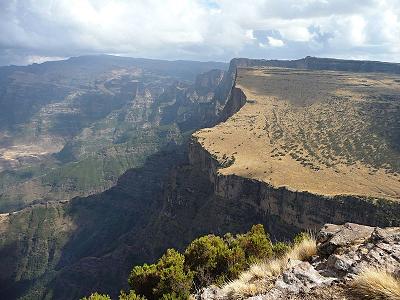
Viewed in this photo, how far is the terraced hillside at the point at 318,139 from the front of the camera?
78.9m

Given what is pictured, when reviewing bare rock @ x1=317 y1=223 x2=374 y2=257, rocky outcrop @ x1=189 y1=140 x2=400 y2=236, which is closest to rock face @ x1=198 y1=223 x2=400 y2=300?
bare rock @ x1=317 y1=223 x2=374 y2=257

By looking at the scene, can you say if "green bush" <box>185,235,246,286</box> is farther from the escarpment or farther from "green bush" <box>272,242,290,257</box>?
the escarpment

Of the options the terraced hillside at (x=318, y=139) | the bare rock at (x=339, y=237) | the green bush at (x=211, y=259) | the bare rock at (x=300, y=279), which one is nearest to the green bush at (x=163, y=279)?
the green bush at (x=211, y=259)

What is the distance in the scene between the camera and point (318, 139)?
106 m

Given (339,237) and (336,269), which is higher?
(336,269)

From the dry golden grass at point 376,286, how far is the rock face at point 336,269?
0.43 meters

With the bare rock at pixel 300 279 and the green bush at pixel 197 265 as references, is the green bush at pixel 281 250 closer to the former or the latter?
the green bush at pixel 197 265

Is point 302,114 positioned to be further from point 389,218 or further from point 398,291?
point 398,291

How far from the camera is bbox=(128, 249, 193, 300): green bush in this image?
2558 cm

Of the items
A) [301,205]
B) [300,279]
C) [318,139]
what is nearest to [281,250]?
[300,279]

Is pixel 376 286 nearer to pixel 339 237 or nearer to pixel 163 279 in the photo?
pixel 339 237

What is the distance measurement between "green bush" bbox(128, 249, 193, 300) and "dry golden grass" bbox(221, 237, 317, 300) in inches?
284

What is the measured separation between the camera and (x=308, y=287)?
45.3 feet

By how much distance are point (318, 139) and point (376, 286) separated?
9776 centimetres
